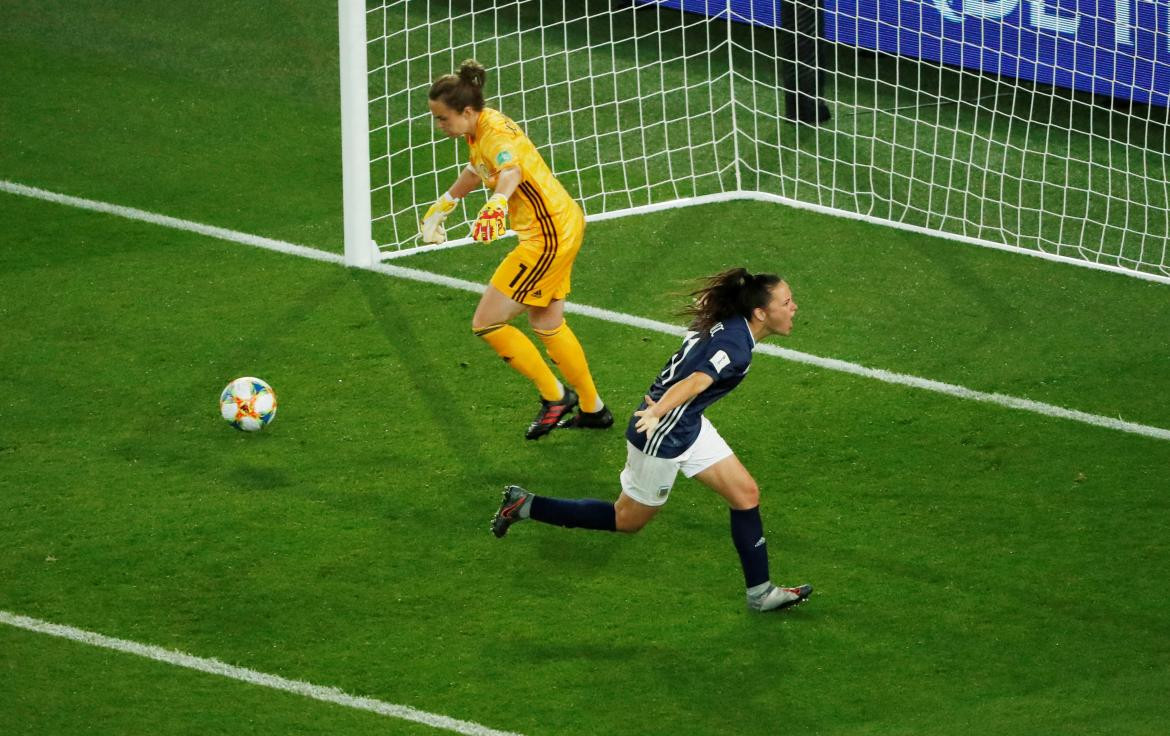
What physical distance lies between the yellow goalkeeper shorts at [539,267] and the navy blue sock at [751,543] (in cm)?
205

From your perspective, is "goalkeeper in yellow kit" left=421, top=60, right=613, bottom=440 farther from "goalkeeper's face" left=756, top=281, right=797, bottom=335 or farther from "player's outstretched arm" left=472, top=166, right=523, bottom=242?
"goalkeeper's face" left=756, top=281, right=797, bottom=335

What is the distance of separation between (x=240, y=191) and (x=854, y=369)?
475 centimetres

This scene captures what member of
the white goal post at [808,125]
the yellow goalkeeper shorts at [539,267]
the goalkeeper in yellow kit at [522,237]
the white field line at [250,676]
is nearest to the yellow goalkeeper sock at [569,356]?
the goalkeeper in yellow kit at [522,237]

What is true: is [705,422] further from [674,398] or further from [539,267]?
[539,267]

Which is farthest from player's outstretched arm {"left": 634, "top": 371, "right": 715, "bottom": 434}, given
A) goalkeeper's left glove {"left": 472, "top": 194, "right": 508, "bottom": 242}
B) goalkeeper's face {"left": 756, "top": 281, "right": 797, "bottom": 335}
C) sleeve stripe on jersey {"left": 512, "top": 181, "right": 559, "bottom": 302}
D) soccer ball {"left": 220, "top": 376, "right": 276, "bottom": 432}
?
soccer ball {"left": 220, "top": 376, "right": 276, "bottom": 432}

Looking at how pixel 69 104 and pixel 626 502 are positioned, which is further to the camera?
pixel 69 104

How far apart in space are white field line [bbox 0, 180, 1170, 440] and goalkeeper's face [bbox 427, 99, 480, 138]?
2.10 metres

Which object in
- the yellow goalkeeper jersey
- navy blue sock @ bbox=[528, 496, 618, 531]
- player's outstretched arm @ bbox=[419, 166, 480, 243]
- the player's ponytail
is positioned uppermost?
the player's ponytail

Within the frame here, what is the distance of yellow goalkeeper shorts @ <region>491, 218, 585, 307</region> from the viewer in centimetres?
876

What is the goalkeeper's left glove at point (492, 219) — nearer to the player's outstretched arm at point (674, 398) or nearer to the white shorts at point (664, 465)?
the white shorts at point (664, 465)

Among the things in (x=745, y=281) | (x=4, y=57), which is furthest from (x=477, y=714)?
(x=4, y=57)

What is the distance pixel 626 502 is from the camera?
7.46 meters

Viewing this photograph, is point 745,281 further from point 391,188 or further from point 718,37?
point 718,37

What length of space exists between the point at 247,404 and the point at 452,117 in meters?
1.86
